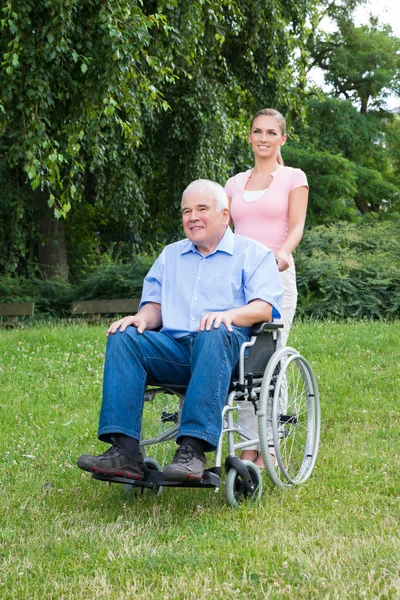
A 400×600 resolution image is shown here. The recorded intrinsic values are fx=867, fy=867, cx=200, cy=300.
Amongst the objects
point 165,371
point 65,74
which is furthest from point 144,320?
point 65,74

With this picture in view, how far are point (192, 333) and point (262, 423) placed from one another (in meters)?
0.50

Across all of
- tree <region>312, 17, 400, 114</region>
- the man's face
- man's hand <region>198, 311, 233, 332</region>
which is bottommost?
man's hand <region>198, 311, 233, 332</region>

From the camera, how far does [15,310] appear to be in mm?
11578

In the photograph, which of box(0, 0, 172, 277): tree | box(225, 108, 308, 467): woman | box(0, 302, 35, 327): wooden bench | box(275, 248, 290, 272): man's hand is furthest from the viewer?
box(0, 302, 35, 327): wooden bench

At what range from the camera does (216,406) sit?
11.3 ft

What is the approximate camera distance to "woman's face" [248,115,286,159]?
4.34 metres

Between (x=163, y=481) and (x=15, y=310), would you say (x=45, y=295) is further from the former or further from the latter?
Result: (x=163, y=481)

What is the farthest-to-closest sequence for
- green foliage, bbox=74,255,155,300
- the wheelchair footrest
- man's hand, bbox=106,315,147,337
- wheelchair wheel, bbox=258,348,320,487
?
green foliage, bbox=74,255,155,300
wheelchair wheel, bbox=258,348,320,487
man's hand, bbox=106,315,147,337
the wheelchair footrest

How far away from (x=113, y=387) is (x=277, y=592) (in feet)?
4.08

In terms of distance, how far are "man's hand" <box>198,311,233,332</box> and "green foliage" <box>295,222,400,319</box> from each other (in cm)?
746

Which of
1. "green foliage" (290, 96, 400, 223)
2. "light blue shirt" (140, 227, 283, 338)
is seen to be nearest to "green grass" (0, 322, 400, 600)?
"light blue shirt" (140, 227, 283, 338)

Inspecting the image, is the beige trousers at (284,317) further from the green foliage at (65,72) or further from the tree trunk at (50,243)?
the tree trunk at (50,243)

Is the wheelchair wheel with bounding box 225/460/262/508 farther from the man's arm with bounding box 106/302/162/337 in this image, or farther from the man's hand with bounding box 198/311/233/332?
the man's arm with bounding box 106/302/162/337

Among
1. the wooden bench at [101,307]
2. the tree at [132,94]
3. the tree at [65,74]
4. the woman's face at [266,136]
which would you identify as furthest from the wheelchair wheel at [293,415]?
the wooden bench at [101,307]
